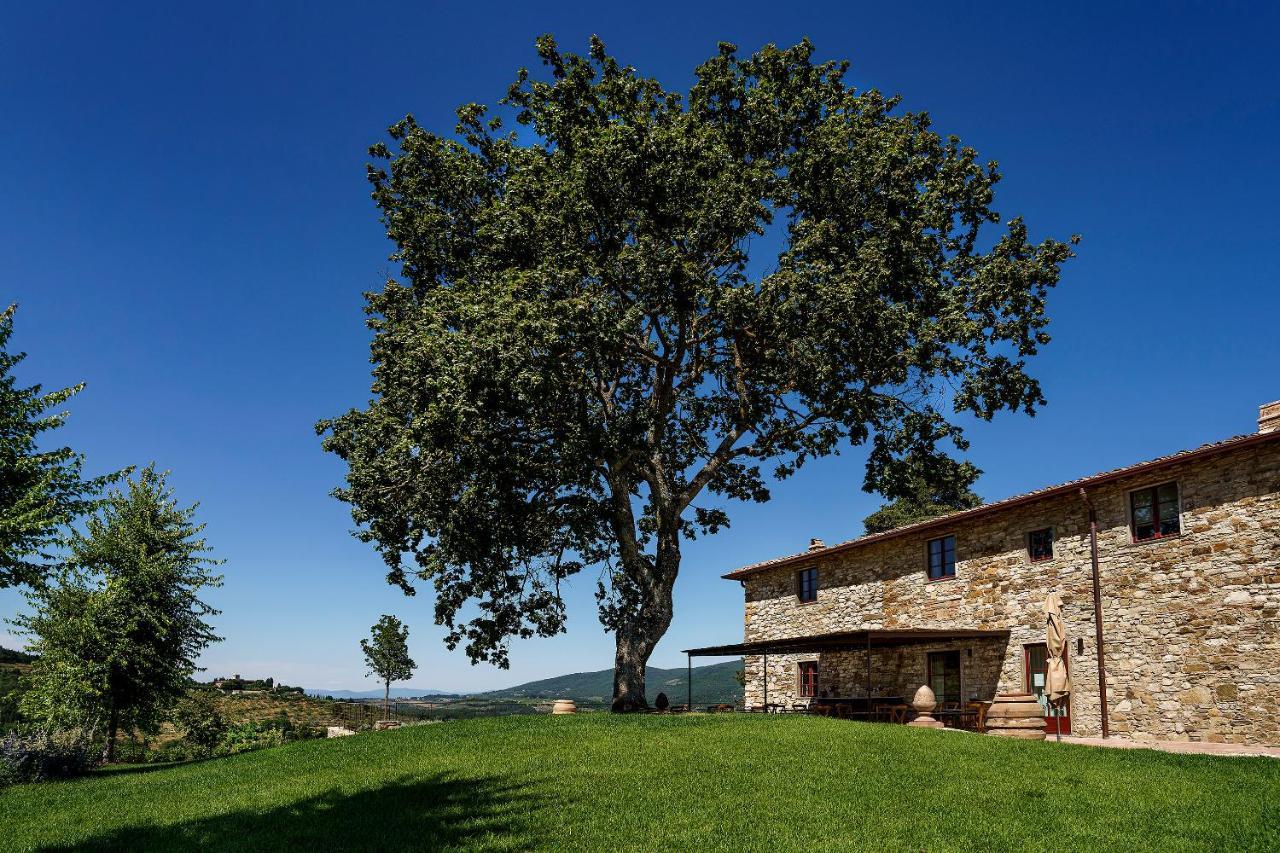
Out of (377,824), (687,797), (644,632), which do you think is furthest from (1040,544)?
(377,824)

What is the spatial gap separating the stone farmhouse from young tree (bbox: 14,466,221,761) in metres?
18.1

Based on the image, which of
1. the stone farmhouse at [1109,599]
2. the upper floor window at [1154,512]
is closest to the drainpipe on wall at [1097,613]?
the stone farmhouse at [1109,599]

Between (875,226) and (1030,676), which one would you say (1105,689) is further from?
(875,226)

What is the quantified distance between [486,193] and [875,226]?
10289 mm

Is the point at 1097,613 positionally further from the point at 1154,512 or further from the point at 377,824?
the point at 377,824

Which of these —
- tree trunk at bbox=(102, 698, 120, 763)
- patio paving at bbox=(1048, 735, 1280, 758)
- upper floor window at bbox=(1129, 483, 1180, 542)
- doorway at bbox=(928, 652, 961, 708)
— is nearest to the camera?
patio paving at bbox=(1048, 735, 1280, 758)

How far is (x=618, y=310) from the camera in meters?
19.1

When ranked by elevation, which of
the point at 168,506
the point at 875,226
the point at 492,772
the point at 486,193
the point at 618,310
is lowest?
the point at 492,772

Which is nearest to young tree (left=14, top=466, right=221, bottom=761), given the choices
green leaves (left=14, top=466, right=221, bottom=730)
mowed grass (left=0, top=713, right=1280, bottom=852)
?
green leaves (left=14, top=466, right=221, bottom=730)

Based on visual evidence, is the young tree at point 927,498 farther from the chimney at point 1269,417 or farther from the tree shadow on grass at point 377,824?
the tree shadow on grass at point 377,824

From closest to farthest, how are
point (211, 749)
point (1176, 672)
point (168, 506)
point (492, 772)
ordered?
point (492, 772) < point (1176, 672) < point (168, 506) < point (211, 749)

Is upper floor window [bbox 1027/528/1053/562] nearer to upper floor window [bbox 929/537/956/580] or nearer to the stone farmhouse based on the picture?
the stone farmhouse

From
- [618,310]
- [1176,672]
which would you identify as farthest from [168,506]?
[1176,672]

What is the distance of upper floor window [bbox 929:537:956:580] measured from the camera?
2423 cm
